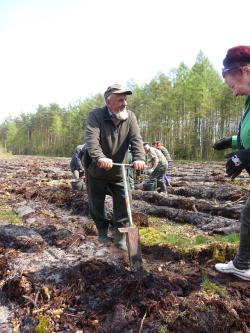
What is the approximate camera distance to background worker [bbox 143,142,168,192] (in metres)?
11.8

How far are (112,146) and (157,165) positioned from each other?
6979 millimetres

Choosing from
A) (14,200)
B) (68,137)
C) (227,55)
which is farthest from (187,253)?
(68,137)

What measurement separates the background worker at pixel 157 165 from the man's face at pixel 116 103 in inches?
239

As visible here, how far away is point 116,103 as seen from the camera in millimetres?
5195

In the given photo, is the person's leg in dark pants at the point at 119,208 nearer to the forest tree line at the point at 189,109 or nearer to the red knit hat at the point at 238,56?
the red knit hat at the point at 238,56

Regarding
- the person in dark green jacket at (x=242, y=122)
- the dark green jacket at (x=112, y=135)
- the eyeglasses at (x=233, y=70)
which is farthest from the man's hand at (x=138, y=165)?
the eyeglasses at (x=233, y=70)

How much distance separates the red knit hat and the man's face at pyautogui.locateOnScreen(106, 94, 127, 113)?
5.72 ft

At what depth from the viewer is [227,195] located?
1119 cm

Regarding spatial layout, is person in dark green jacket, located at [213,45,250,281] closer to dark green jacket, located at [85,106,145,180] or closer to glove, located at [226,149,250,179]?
Answer: glove, located at [226,149,250,179]

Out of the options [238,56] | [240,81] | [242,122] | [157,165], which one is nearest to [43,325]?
[242,122]

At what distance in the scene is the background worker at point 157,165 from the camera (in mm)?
11844

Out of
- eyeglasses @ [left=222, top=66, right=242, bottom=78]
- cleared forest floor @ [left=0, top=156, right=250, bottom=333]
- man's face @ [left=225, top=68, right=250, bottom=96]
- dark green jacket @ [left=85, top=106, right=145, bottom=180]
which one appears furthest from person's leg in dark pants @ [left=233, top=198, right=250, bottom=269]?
dark green jacket @ [left=85, top=106, right=145, bottom=180]

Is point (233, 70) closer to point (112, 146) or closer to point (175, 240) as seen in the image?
point (112, 146)

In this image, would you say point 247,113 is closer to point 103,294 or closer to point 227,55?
point 227,55
